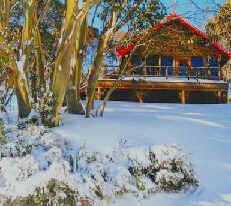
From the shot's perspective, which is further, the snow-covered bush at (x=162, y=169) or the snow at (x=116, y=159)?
the snow-covered bush at (x=162, y=169)

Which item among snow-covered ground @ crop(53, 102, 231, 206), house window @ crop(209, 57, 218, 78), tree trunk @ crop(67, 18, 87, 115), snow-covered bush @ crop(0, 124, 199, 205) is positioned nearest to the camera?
snow-covered bush @ crop(0, 124, 199, 205)

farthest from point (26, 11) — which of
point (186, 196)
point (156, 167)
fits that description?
point (186, 196)

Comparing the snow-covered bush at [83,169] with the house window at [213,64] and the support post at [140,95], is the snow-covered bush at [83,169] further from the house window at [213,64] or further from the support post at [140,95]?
the house window at [213,64]

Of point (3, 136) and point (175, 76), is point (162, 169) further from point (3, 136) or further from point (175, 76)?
point (175, 76)

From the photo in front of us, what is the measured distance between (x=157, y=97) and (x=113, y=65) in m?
3.64

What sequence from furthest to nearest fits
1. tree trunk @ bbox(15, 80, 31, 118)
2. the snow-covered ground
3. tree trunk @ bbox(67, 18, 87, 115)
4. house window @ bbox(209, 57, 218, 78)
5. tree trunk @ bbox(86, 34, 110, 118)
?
house window @ bbox(209, 57, 218, 78) → tree trunk @ bbox(86, 34, 110, 118) → tree trunk @ bbox(67, 18, 87, 115) → tree trunk @ bbox(15, 80, 31, 118) → the snow-covered ground

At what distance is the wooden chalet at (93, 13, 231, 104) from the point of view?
2189 centimetres

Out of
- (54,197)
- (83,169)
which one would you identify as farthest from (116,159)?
(54,197)

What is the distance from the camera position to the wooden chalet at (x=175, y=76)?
21891 mm

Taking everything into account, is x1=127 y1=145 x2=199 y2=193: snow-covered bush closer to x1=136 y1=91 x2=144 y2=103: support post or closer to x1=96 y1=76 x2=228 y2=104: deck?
x1=96 y1=76 x2=228 y2=104: deck

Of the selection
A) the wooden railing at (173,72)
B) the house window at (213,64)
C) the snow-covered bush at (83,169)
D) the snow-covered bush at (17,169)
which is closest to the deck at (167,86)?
the wooden railing at (173,72)

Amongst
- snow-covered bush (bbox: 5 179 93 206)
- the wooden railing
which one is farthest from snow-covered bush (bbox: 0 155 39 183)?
the wooden railing

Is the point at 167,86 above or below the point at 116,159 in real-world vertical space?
above

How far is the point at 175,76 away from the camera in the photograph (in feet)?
74.8
